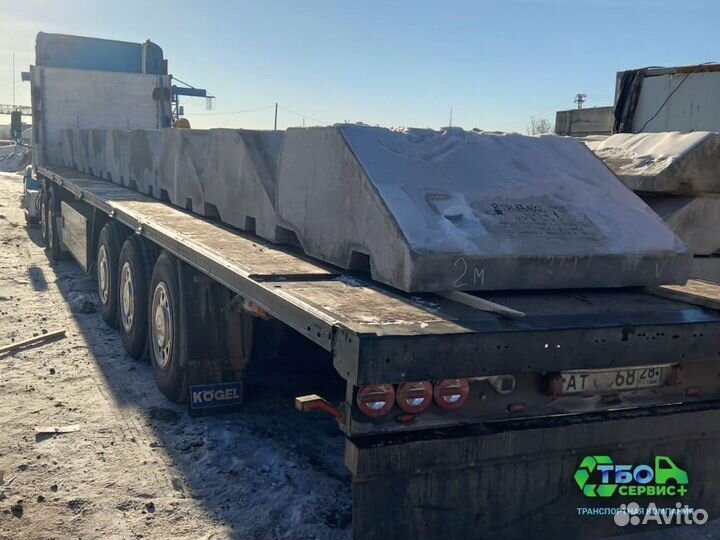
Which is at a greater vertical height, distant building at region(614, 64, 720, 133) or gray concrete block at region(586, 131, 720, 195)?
distant building at region(614, 64, 720, 133)

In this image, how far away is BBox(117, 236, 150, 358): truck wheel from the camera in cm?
620

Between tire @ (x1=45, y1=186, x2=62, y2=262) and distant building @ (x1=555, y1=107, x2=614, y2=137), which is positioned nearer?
distant building @ (x1=555, y1=107, x2=614, y2=137)

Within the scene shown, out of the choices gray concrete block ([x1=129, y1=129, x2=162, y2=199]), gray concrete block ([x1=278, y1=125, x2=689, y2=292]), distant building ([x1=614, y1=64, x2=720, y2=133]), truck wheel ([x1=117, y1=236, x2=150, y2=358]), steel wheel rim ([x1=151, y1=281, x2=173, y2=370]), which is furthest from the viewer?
distant building ([x1=614, y1=64, x2=720, y2=133])

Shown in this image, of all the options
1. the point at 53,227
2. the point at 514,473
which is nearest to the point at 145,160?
the point at 53,227

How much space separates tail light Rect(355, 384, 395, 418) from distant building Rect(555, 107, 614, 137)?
917 centimetres

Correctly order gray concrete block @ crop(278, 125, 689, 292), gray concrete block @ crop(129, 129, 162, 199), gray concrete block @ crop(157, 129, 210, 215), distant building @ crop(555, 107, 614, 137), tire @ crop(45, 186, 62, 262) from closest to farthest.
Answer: gray concrete block @ crop(278, 125, 689, 292) < gray concrete block @ crop(157, 129, 210, 215) < gray concrete block @ crop(129, 129, 162, 199) < distant building @ crop(555, 107, 614, 137) < tire @ crop(45, 186, 62, 262)

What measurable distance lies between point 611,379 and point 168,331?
3.38 metres

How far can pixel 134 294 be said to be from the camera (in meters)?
6.24

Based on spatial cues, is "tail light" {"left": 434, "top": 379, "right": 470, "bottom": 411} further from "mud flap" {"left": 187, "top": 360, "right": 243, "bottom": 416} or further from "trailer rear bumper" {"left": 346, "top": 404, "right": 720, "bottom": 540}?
"mud flap" {"left": 187, "top": 360, "right": 243, "bottom": 416}

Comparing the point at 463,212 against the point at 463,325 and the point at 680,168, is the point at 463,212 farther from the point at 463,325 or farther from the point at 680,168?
the point at 680,168

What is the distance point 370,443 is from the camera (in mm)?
2711

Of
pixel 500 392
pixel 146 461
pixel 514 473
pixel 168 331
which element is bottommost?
pixel 146 461

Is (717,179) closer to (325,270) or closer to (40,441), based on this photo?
(325,270)

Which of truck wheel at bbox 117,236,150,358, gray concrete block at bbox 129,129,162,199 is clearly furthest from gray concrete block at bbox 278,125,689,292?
gray concrete block at bbox 129,129,162,199
